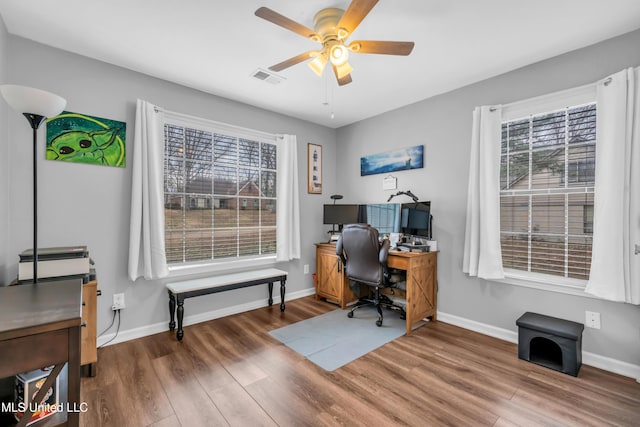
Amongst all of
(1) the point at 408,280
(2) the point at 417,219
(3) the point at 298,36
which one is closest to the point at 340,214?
(2) the point at 417,219

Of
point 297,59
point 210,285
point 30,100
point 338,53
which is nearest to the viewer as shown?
point 30,100

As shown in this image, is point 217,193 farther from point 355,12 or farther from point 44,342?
point 44,342

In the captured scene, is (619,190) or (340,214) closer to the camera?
(619,190)

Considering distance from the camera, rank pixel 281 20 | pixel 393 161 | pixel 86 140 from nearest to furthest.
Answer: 1. pixel 281 20
2. pixel 86 140
3. pixel 393 161

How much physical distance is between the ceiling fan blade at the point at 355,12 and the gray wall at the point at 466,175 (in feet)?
6.18

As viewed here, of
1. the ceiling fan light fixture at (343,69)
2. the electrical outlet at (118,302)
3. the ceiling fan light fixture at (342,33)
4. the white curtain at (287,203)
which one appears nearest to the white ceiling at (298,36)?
the ceiling fan light fixture at (342,33)

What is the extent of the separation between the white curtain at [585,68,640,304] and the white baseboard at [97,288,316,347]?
123 inches

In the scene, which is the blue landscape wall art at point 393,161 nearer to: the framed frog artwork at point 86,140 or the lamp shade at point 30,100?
the framed frog artwork at point 86,140

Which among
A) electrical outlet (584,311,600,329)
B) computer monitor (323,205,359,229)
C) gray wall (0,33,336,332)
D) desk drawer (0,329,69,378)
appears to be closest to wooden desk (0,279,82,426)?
desk drawer (0,329,69,378)

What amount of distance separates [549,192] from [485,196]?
0.49m

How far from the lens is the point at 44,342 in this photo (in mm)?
940

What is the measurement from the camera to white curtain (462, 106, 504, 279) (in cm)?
274

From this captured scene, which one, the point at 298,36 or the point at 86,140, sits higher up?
the point at 298,36

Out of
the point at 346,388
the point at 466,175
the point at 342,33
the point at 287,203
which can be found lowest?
the point at 346,388
